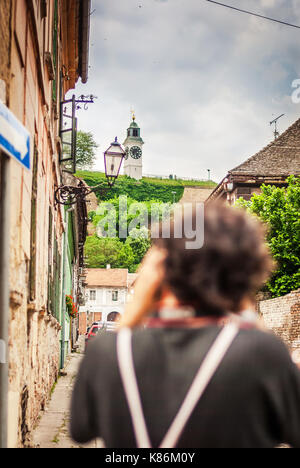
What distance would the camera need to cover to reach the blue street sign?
3256 millimetres

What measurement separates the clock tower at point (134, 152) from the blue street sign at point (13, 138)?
479ft

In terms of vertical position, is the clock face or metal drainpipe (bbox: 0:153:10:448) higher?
the clock face

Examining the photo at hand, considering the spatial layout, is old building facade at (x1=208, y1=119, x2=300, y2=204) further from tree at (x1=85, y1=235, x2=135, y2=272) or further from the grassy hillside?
the grassy hillside

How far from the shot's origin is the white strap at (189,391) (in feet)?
6.26

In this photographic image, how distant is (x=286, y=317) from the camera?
65.8 feet

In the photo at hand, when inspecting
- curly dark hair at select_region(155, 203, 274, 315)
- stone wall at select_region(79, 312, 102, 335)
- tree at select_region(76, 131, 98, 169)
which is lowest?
stone wall at select_region(79, 312, 102, 335)

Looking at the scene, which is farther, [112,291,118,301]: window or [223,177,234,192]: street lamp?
[112,291,118,301]: window

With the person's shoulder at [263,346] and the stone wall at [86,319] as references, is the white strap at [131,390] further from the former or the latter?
the stone wall at [86,319]

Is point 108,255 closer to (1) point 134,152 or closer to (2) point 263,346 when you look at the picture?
(1) point 134,152

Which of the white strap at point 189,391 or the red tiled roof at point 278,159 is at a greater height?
the red tiled roof at point 278,159

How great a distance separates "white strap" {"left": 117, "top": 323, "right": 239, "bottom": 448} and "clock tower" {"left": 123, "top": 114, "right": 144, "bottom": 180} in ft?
485

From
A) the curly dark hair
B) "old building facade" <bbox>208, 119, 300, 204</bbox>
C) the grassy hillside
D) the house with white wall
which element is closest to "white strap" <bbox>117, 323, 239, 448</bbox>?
the curly dark hair

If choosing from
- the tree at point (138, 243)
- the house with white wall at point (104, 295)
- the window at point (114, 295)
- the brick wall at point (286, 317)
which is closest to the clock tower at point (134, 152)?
the tree at point (138, 243)

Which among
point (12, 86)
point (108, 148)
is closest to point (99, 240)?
point (108, 148)
